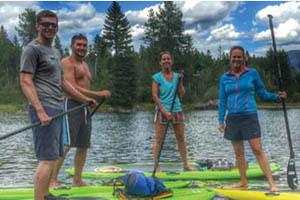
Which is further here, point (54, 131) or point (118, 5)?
point (118, 5)

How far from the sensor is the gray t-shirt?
13.4ft

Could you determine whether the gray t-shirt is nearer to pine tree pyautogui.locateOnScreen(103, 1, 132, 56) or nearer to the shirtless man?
the shirtless man

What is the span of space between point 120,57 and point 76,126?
52.4 metres

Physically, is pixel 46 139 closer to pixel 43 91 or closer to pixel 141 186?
pixel 43 91

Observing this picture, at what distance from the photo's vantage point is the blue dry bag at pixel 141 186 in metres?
5.05

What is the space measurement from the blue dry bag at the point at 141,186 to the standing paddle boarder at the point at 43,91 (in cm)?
126

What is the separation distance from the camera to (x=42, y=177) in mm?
4242

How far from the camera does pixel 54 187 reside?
5.94 metres

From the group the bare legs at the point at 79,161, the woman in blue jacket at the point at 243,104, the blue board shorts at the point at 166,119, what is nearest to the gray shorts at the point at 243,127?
the woman in blue jacket at the point at 243,104

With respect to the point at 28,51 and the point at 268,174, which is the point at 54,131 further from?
the point at 268,174

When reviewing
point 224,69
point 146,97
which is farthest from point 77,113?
point 224,69

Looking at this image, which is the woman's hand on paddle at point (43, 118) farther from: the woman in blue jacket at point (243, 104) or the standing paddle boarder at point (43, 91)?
the woman in blue jacket at point (243, 104)

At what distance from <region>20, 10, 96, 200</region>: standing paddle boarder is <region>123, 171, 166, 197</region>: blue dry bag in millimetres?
1258

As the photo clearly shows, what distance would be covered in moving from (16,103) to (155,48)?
25.9m
